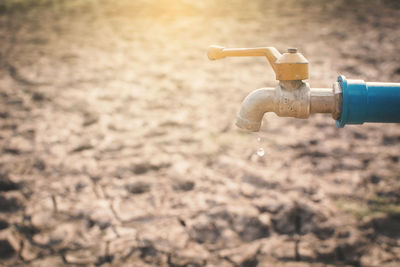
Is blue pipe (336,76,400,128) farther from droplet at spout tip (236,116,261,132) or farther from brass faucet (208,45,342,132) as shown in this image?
droplet at spout tip (236,116,261,132)

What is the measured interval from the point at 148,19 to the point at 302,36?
98.1 inches

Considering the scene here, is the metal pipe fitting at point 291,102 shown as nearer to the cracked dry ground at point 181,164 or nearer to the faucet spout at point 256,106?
the faucet spout at point 256,106

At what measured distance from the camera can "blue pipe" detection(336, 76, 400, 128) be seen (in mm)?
947

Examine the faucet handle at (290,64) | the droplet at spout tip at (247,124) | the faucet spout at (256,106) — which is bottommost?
the droplet at spout tip at (247,124)

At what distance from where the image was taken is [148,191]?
2.20 meters

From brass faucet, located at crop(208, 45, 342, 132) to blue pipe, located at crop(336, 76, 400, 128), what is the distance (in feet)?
0.10

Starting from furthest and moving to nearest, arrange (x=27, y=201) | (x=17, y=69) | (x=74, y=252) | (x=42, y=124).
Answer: (x=17, y=69)
(x=42, y=124)
(x=27, y=201)
(x=74, y=252)

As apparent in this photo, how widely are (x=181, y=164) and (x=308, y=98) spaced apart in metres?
1.48

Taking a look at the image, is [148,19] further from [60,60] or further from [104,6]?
[60,60]

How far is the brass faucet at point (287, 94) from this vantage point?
1.03m

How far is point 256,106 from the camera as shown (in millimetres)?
1125

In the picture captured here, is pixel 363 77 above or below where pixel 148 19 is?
below

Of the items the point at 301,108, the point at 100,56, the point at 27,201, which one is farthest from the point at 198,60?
the point at 301,108

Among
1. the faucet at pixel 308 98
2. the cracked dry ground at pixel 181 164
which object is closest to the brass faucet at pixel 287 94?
the faucet at pixel 308 98
